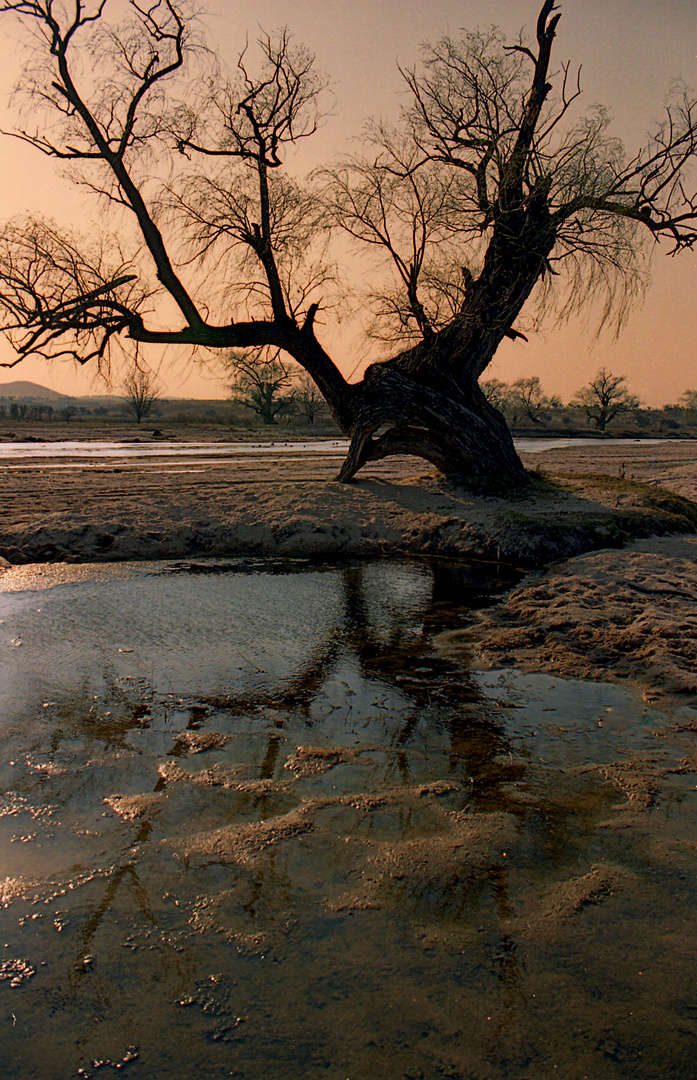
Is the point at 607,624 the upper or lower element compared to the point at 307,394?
lower

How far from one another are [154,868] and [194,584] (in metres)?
5.42

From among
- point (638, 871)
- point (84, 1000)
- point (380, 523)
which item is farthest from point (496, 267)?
point (84, 1000)

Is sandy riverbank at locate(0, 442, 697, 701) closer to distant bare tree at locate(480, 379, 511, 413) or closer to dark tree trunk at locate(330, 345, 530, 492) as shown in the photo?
dark tree trunk at locate(330, 345, 530, 492)

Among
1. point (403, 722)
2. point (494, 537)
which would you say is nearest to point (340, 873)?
point (403, 722)

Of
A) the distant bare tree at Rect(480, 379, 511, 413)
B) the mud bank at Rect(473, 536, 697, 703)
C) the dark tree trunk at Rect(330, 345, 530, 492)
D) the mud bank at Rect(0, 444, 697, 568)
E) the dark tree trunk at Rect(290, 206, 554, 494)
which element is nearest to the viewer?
the mud bank at Rect(473, 536, 697, 703)

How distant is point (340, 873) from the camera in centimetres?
298

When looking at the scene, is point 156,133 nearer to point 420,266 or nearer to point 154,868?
point 420,266

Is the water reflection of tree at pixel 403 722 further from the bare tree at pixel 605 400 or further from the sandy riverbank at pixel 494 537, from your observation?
the bare tree at pixel 605 400

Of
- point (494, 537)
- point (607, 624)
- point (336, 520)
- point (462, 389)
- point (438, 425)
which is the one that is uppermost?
point (462, 389)

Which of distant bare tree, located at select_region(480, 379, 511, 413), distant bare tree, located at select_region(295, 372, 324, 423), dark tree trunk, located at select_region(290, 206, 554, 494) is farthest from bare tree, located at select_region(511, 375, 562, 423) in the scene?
dark tree trunk, located at select_region(290, 206, 554, 494)

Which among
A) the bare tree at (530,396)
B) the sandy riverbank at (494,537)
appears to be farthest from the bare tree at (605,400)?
the sandy riverbank at (494,537)

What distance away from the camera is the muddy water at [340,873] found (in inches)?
86.4

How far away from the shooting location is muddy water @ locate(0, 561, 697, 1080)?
2.20 metres

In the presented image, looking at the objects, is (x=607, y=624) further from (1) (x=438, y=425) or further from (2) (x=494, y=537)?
(1) (x=438, y=425)
